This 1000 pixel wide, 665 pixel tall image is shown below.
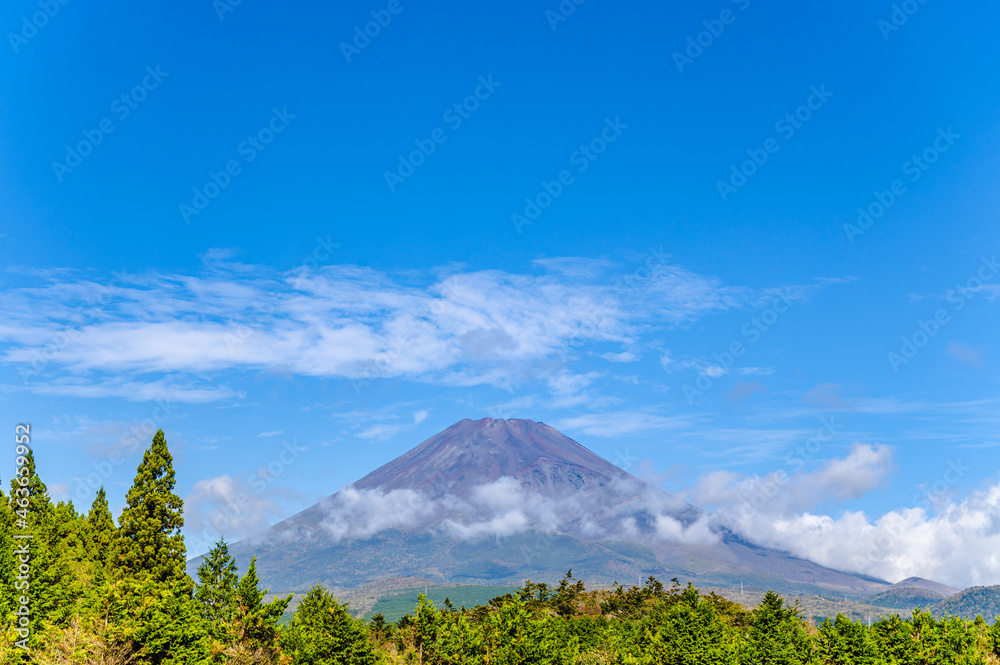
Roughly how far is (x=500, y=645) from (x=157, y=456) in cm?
3017

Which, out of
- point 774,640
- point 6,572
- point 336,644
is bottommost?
point 774,640

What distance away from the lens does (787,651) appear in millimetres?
57250

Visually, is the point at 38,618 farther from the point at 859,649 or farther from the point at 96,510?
the point at 859,649

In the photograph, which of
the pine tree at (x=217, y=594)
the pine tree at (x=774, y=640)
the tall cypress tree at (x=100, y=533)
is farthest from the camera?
the tall cypress tree at (x=100, y=533)

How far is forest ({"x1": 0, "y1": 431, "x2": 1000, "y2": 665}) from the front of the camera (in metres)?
37.8

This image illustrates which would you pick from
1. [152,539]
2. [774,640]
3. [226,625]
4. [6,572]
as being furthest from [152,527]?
[774,640]

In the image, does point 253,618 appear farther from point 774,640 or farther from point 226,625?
point 774,640

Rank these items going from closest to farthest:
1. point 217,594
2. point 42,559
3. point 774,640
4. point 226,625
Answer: point 226,625
point 217,594
point 42,559
point 774,640

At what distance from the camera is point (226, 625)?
43000 millimetres

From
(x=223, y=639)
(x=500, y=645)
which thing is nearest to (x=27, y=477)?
(x=223, y=639)

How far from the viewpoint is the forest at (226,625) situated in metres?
37.8

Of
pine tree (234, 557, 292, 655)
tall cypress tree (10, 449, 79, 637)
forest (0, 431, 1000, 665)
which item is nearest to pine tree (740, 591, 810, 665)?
forest (0, 431, 1000, 665)

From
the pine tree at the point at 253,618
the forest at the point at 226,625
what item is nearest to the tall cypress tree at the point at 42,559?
the forest at the point at 226,625

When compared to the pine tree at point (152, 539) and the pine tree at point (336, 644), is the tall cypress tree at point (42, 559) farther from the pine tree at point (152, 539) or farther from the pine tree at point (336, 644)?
the pine tree at point (336, 644)
